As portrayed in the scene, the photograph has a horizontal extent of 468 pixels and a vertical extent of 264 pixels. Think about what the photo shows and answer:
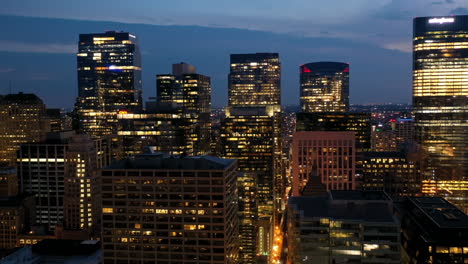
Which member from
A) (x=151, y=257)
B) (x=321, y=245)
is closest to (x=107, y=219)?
(x=151, y=257)

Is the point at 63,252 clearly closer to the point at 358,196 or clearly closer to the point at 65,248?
the point at 65,248

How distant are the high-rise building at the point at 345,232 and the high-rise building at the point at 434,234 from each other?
898 cm

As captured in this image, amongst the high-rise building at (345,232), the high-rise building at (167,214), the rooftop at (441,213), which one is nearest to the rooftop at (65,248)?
the high-rise building at (167,214)

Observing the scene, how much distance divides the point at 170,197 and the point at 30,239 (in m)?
107

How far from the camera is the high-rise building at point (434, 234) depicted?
106312mm

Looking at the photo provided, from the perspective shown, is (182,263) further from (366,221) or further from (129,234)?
(366,221)

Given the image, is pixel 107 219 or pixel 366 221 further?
pixel 107 219

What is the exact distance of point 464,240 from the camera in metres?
106

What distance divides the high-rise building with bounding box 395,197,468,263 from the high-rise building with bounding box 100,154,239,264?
44.0 meters

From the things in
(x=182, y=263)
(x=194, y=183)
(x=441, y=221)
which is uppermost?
(x=194, y=183)

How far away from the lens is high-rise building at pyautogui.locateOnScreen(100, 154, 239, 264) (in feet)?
363

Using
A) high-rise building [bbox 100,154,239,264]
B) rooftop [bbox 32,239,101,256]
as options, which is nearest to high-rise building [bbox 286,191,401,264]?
high-rise building [bbox 100,154,239,264]

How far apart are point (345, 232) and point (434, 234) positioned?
2028 cm

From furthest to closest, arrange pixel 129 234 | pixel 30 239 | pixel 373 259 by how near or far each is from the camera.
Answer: pixel 30 239, pixel 129 234, pixel 373 259
